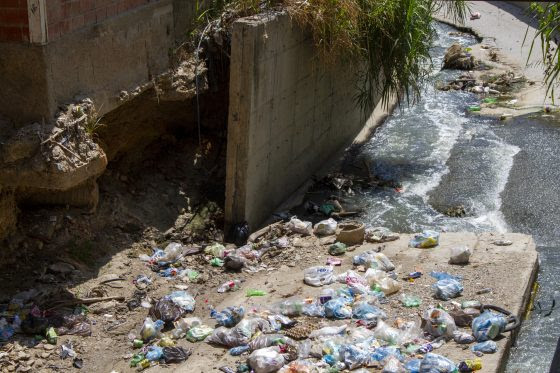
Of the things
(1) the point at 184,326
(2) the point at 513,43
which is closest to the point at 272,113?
(1) the point at 184,326

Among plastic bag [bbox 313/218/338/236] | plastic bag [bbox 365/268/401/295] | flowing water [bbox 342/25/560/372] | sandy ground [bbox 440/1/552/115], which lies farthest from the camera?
sandy ground [bbox 440/1/552/115]

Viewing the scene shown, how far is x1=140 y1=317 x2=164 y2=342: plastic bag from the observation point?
620cm

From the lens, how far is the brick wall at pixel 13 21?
20.1ft

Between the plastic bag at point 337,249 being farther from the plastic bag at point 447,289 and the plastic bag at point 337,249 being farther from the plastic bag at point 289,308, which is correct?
the plastic bag at point 289,308

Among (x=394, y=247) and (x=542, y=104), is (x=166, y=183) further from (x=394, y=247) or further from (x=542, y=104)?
(x=542, y=104)

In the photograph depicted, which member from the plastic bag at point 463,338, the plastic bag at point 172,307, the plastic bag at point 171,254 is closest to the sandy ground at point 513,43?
the plastic bag at point 171,254

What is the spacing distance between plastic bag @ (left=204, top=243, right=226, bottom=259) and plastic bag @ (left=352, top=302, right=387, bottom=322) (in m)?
1.82

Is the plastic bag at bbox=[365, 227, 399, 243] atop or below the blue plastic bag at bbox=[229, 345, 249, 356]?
below

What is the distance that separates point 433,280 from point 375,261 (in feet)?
1.80

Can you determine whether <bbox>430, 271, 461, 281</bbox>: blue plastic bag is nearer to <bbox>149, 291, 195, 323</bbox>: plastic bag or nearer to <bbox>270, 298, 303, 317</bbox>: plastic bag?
<bbox>270, 298, 303, 317</bbox>: plastic bag

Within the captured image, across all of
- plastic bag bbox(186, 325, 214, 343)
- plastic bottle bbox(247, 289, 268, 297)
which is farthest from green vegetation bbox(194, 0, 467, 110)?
plastic bag bbox(186, 325, 214, 343)

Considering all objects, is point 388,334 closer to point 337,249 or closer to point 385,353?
point 385,353

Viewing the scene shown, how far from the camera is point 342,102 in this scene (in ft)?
35.4

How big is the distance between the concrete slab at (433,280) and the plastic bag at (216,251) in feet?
1.69
